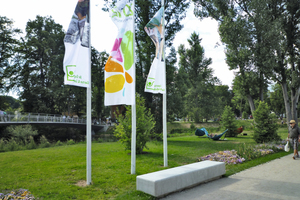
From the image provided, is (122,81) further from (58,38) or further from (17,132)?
(58,38)

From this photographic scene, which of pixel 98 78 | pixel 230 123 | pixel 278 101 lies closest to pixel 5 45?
pixel 98 78

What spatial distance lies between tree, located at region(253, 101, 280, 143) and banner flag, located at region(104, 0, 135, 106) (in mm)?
12142

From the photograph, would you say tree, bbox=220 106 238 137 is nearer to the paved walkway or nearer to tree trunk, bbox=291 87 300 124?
tree trunk, bbox=291 87 300 124

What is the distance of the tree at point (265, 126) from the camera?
50.9 feet

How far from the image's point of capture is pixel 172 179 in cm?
574

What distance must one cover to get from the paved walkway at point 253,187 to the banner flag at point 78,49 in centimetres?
413

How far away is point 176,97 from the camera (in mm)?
24219

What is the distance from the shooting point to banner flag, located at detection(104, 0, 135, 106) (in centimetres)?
727

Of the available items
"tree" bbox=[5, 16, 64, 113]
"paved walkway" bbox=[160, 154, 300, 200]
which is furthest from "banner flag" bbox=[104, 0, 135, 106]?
"tree" bbox=[5, 16, 64, 113]

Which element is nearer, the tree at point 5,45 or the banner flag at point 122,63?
the banner flag at point 122,63

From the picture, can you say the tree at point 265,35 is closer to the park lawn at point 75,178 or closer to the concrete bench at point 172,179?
the park lawn at point 75,178

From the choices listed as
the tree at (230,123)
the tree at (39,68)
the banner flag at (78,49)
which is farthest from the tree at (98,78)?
the banner flag at (78,49)

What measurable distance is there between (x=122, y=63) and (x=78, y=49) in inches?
62.5

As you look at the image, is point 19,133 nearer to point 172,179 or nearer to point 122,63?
point 122,63
